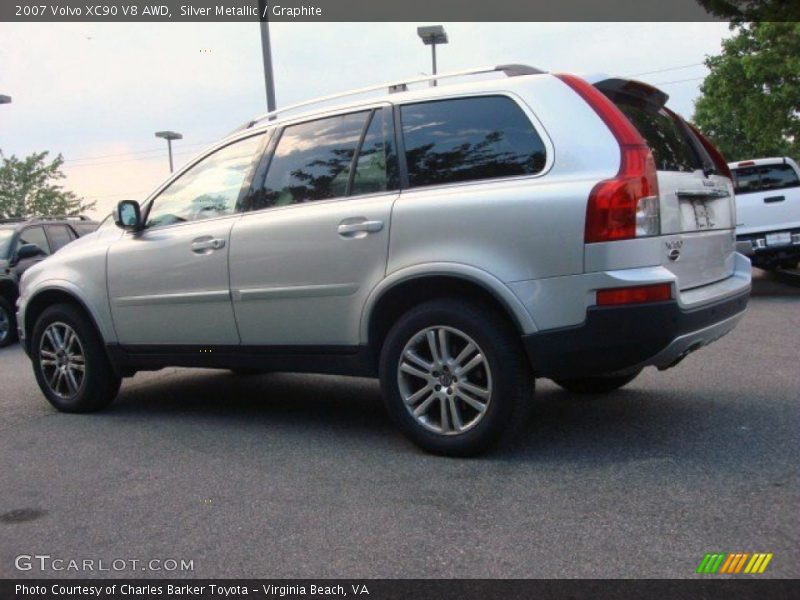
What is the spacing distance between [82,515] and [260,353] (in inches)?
59.6

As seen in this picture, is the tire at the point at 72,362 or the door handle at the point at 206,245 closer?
the door handle at the point at 206,245

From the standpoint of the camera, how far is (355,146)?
4.57 meters

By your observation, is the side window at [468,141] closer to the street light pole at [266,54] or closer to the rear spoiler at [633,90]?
the rear spoiler at [633,90]

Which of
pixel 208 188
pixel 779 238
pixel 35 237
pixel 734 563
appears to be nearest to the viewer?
pixel 734 563

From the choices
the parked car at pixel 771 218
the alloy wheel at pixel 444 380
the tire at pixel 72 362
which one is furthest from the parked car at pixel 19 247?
the parked car at pixel 771 218

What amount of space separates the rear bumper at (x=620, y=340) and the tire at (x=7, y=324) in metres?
9.22

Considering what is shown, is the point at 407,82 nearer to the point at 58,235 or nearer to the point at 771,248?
the point at 771,248

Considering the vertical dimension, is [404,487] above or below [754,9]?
below

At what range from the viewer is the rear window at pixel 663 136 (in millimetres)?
4141

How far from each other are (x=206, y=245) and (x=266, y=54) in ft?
32.8

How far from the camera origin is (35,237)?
12.0 metres

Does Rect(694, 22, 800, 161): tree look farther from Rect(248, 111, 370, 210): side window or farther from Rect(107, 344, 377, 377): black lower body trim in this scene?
Rect(107, 344, 377, 377): black lower body trim

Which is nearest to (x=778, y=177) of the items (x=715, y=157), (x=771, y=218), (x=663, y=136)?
(x=771, y=218)
